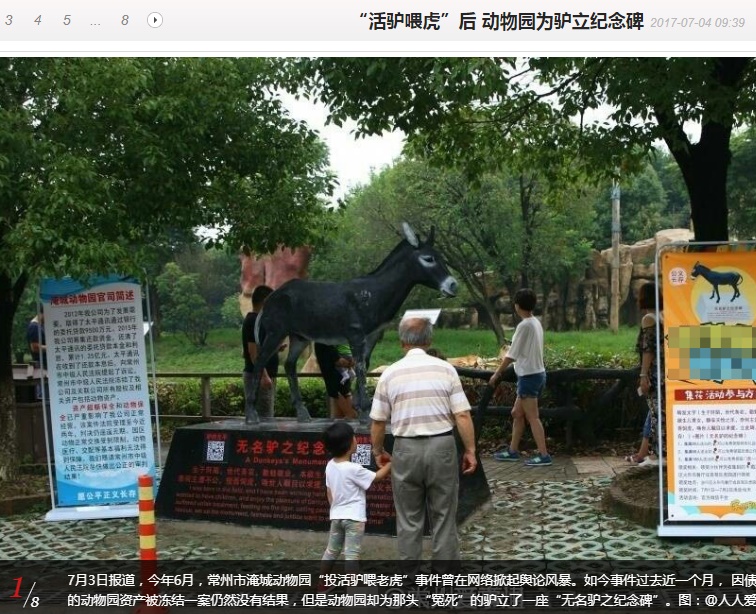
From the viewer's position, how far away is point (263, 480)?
7.47 m

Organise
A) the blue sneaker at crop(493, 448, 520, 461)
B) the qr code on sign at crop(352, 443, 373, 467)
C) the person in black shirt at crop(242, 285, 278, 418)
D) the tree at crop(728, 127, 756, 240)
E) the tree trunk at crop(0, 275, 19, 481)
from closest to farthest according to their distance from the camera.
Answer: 1. the qr code on sign at crop(352, 443, 373, 467)
2. the person in black shirt at crop(242, 285, 278, 418)
3. the tree trunk at crop(0, 275, 19, 481)
4. the blue sneaker at crop(493, 448, 520, 461)
5. the tree at crop(728, 127, 756, 240)

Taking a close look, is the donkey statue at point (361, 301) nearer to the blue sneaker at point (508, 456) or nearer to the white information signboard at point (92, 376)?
the white information signboard at point (92, 376)

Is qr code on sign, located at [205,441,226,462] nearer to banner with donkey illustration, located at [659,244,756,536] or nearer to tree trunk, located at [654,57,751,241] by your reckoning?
banner with donkey illustration, located at [659,244,756,536]

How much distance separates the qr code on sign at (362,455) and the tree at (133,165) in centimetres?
232

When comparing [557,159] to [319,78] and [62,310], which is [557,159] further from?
[62,310]

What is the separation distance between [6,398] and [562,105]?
627cm

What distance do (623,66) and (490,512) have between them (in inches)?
146

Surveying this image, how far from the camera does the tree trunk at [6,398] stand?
8.83 meters

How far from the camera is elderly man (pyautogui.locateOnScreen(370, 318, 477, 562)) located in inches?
219

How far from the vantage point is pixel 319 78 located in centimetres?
801

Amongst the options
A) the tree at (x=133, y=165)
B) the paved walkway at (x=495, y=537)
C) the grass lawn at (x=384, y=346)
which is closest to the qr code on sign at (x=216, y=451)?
the paved walkway at (x=495, y=537)

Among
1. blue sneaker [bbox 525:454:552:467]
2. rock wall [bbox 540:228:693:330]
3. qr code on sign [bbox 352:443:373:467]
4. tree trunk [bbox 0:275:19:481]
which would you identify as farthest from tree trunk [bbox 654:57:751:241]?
rock wall [bbox 540:228:693:330]

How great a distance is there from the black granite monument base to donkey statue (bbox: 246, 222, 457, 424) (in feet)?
1.35

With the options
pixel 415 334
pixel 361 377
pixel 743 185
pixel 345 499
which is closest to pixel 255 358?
pixel 361 377
